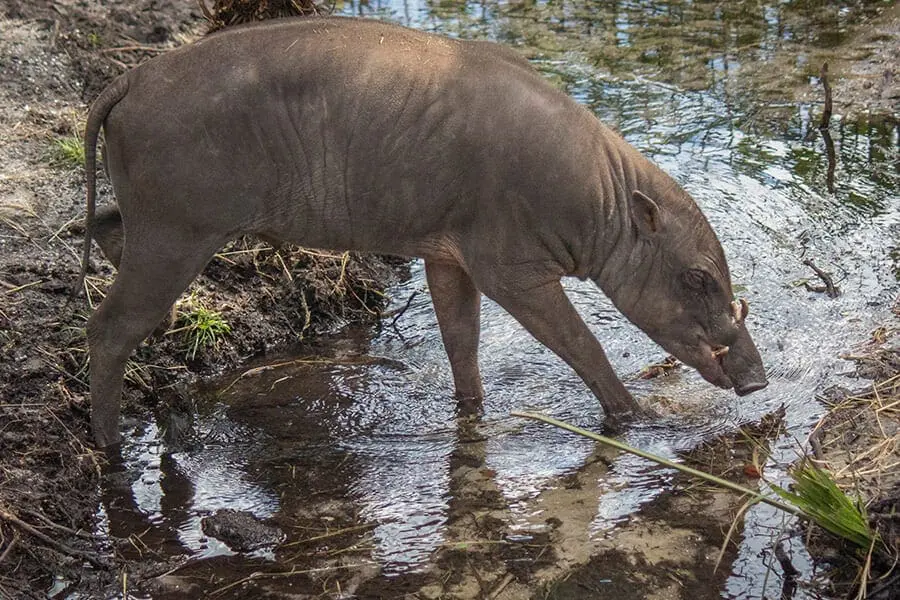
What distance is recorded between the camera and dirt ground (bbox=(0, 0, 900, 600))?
16.5 ft

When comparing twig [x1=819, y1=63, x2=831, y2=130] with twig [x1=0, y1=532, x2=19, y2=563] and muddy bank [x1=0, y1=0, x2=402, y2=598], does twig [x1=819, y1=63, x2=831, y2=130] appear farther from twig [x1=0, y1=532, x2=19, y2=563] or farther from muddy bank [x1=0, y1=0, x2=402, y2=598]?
twig [x1=0, y1=532, x2=19, y2=563]

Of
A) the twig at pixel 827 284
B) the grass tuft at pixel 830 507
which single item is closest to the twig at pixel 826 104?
the twig at pixel 827 284

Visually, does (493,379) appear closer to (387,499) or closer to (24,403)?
(387,499)

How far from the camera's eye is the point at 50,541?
5031 mm

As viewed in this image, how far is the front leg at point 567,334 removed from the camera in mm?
6098

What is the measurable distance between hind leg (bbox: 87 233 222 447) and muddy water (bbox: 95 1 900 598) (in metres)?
0.31

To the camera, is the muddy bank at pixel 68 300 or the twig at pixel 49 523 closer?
the twig at pixel 49 523

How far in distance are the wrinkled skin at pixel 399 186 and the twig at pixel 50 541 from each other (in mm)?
1040

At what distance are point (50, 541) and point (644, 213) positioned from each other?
10.2 feet

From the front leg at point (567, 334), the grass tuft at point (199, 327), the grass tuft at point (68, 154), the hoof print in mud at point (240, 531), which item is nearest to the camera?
the hoof print in mud at point (240, 531)

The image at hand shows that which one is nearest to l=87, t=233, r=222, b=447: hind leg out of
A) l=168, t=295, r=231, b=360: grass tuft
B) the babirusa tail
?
the babirusa tail

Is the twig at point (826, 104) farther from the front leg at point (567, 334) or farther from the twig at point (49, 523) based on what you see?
the twig at point (49, 523)

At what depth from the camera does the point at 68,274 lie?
688cm

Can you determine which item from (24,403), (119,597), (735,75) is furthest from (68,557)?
(735,75)
